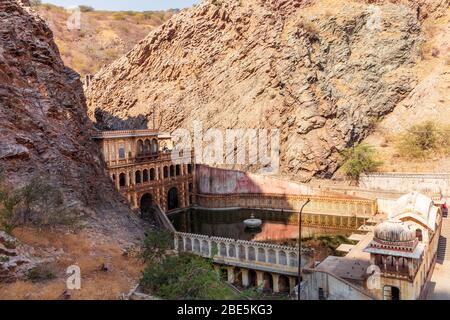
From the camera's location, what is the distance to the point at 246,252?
28.1 metres

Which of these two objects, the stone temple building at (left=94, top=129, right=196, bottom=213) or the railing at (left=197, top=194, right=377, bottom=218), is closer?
the stone temple building at (left=94, top=129, right=196, bottom=213)

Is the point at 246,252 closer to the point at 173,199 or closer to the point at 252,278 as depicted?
the point at 252,278

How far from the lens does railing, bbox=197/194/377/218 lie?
43.6 m

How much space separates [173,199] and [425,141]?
34.3 m

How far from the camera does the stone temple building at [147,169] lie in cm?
4244

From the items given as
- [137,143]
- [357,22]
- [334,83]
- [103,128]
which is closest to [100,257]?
[137,143]

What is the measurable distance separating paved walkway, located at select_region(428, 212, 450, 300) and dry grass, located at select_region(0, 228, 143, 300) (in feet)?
55.4

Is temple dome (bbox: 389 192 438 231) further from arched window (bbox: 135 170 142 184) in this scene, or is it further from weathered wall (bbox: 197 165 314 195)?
arched window (bbox: 135 170 142 184)

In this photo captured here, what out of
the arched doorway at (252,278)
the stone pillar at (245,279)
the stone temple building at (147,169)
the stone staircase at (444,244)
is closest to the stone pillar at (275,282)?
the arched doorway at (252,278)

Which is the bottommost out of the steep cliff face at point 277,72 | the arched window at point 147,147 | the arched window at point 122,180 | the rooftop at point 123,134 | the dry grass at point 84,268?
the dry grass at point 84,268

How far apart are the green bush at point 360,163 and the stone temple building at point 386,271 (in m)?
25.6

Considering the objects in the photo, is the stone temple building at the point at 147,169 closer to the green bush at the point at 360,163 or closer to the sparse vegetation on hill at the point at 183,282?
the green bush at the point at 360,163

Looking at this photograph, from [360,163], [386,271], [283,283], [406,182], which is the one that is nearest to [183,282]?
[386,271]

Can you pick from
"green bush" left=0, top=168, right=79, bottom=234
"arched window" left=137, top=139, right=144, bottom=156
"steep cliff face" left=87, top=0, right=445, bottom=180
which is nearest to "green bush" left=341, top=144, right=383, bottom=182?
"steep cliff face" left=87, top=0, right=445, bottom=180
